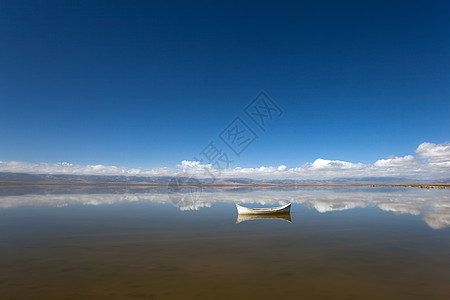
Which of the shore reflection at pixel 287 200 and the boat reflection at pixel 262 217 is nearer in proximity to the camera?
the boat reflection at pixel 262 217

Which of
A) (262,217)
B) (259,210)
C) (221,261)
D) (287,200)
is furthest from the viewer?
(287,200)

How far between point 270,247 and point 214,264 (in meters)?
3.93

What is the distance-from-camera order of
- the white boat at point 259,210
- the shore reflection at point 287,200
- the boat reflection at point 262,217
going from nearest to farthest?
the boat reflection at point 262,217 < the white boat at point 259,210 < the shore reflection at point 287,200

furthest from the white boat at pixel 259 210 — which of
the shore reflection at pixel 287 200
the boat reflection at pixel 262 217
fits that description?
the shore reflection at pixel 287 200

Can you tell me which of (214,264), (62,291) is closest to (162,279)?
(214,264)

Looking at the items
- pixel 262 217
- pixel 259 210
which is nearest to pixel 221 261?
pixel 262 217

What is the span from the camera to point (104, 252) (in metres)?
11.5

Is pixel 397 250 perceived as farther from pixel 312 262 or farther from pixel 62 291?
pixel 62 291

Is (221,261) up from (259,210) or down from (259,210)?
down

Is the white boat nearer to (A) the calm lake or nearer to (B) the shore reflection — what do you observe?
(A) the calm lake

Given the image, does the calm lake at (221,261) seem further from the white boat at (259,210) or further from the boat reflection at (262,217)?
the white boat at (259,210)

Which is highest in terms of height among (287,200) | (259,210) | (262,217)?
(259,210)

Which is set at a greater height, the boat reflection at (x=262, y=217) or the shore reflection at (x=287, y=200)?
the shore reflection at (x=287, y=200)

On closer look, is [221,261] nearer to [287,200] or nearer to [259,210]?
[259,210]
